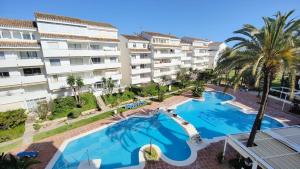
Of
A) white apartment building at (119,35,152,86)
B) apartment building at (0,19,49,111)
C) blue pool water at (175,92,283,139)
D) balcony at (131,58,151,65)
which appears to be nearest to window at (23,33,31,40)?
apartment building at (0,19,49,111)

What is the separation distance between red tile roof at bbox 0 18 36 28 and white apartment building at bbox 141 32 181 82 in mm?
25386

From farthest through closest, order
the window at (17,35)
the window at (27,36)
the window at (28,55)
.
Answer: the window at (27,36) < the window at (28,55) < the window at (17,35)

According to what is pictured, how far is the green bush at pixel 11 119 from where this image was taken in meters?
19.4

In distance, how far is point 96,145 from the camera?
56.9 ft

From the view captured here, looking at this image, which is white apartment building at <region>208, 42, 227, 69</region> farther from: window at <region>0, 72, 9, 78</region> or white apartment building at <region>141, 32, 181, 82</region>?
window at <region>0, 72, 9, 78</region>

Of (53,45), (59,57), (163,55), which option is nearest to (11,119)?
(59,57)

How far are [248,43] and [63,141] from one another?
22.5m

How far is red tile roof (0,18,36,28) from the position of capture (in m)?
22.0

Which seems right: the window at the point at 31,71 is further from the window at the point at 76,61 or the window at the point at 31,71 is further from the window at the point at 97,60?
the window at the point at 97,60

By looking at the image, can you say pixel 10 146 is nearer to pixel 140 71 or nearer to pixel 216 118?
pixel 140 71

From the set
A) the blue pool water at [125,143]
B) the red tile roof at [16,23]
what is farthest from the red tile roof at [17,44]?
the blue pool water at [125,143]

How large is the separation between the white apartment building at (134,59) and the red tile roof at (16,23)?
1800cm

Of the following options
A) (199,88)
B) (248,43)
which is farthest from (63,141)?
(199,88)

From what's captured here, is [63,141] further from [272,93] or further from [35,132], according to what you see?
[272,93]
